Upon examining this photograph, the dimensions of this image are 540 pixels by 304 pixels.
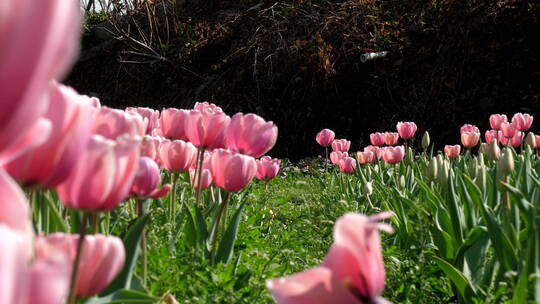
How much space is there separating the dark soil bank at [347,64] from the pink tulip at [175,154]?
232 inches

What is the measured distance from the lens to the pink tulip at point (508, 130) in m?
3.77

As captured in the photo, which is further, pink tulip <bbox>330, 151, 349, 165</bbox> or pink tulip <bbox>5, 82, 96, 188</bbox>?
pink tulip <bbox>330, 151, 349, 165</bbox>

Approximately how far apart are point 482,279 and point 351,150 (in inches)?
239

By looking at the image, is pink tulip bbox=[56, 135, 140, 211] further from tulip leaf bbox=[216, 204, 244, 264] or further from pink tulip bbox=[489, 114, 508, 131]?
pink tulip bbox=[489, 114, 508, 131]

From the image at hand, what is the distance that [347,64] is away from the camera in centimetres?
833

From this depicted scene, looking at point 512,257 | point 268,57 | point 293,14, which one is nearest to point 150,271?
point 512,257

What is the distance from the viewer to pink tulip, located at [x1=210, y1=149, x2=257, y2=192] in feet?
5.33

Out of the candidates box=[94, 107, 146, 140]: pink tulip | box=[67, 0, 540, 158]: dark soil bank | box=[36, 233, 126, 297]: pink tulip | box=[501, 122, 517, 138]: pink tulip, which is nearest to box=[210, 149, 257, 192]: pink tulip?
box=[94, 107, 146, 140]: pink tulip

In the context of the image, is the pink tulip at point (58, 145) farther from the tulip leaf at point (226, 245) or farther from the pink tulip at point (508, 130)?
the pink tulip at point (508, 130)

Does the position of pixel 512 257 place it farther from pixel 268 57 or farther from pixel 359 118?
pixel 268 57

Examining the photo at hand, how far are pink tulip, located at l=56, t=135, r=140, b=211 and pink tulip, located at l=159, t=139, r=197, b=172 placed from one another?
1.08m

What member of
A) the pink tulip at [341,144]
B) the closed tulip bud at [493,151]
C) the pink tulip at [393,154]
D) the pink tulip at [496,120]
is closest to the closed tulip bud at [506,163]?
the closed tulip bud at [493,151]

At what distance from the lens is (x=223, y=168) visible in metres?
Answer: 1.66

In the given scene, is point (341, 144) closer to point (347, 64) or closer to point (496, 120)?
point (496, 120)
